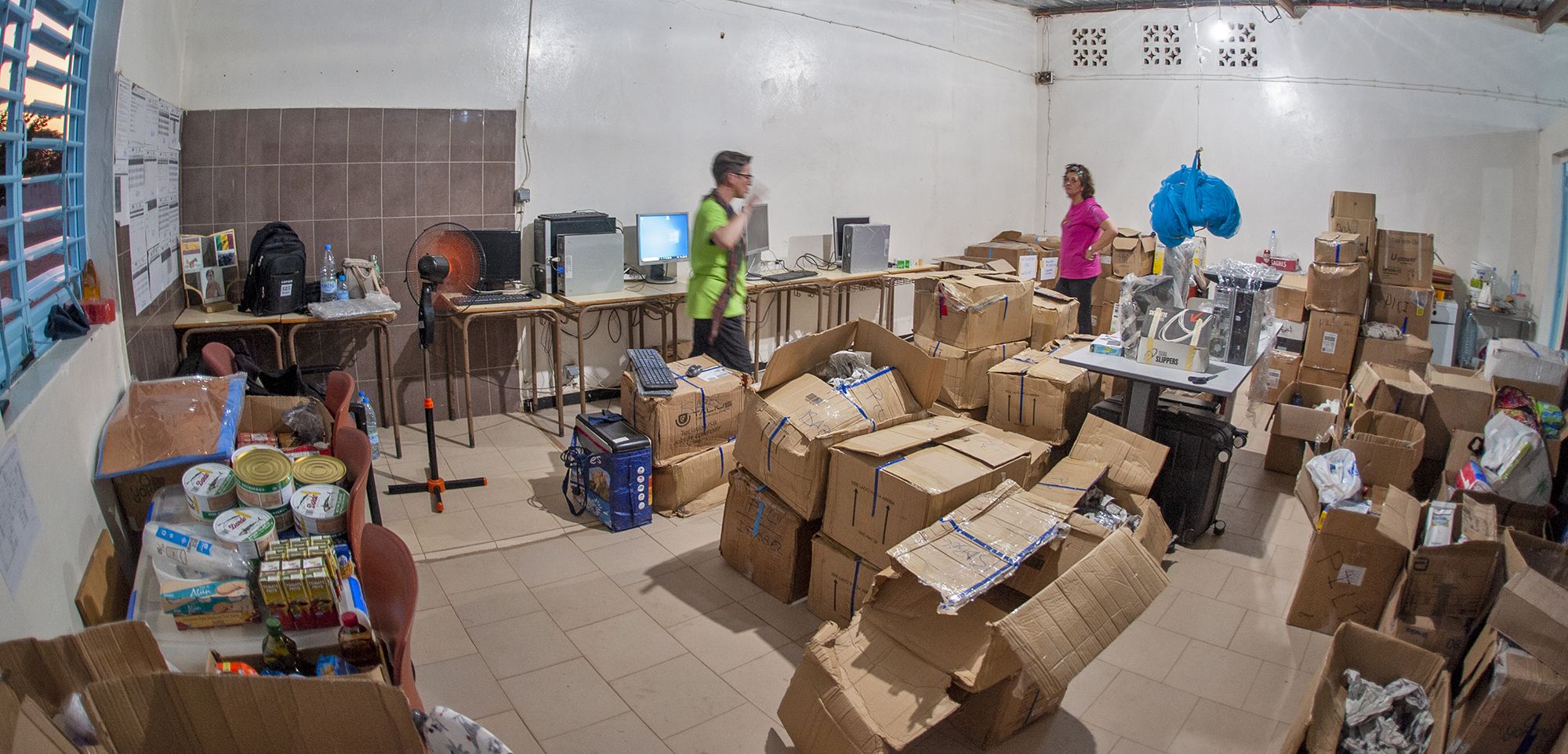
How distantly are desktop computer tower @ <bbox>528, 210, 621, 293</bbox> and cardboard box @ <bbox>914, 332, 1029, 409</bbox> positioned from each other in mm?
1966

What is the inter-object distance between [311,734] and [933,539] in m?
1.65

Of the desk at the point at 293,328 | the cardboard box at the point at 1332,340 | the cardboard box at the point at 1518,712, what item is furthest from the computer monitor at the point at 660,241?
the cardboard box at the point at 1518,712

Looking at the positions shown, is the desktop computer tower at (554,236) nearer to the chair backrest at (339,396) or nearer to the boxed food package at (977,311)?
the boxed food package at (977,311)

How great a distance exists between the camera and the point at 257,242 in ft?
14.3

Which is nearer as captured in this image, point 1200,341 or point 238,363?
point 238,363

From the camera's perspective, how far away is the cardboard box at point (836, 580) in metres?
2.92

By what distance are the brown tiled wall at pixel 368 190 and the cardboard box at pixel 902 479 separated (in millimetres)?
3046

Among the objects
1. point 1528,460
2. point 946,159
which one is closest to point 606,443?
point 1528,460

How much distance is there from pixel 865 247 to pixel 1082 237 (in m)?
1.52

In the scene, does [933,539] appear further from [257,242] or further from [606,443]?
[257,242]

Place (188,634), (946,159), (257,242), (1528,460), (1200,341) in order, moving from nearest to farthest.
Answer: (188,634) → (1528,460) → (1200,341) → (257,242) → (946,159)

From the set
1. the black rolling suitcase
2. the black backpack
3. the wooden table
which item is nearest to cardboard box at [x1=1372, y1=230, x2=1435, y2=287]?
the black rolling suitcase

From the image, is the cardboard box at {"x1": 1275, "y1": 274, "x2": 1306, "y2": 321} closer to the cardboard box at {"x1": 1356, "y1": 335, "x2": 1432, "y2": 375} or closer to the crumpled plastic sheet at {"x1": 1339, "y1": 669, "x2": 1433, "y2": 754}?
the cardboard box at {"x1": 1356, "y1": 335, "x2": 1432, "y2": 375}

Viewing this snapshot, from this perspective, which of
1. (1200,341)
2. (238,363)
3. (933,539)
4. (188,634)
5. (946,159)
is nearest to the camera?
(188,634)
